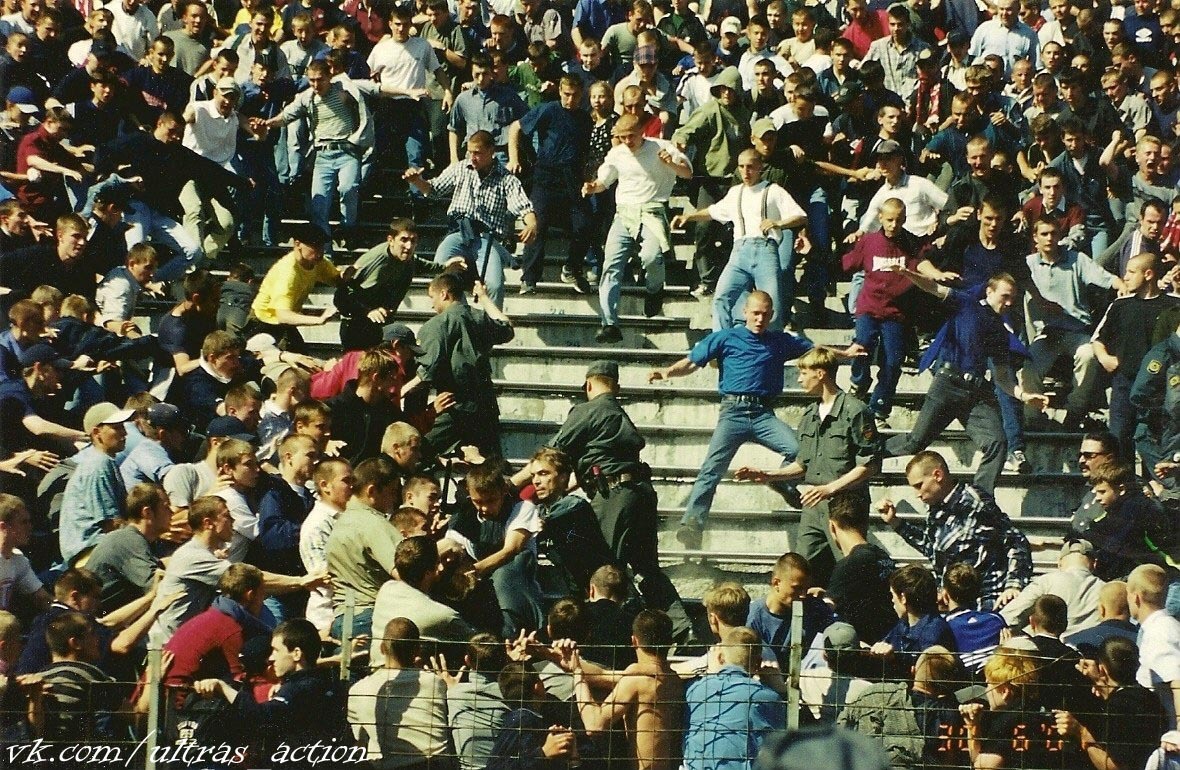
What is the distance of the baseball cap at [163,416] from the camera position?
1184cm

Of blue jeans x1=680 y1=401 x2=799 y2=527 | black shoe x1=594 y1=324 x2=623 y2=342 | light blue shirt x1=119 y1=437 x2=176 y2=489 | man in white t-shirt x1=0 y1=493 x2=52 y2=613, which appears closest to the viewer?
man in white t-shirt x1=0 y1=493 x2=52 y2=613

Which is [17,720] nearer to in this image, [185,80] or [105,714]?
[105,714]

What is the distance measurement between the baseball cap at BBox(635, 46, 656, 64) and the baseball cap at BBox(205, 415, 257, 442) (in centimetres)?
610

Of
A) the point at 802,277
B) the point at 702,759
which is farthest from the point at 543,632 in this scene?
the point at 802,277

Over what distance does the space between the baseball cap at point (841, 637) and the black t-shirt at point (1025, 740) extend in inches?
41.3

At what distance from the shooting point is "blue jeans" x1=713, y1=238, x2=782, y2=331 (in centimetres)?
1387

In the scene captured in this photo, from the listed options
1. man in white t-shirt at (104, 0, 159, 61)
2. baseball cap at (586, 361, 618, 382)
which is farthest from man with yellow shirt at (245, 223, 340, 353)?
man in white t-shirt at (104, 0, 159, 61)

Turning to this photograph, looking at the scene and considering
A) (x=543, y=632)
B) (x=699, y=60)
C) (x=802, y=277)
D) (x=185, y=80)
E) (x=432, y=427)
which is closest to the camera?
(x=543, y=632)

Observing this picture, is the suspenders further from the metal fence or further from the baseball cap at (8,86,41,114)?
the baseball cap at (8,86,41,114)

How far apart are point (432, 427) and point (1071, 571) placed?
13.6ft

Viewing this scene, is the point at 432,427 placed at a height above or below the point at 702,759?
above

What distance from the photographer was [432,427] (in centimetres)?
1271

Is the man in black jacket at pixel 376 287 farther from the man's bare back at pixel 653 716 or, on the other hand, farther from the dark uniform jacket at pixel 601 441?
the man's bare back at pixel 653 716

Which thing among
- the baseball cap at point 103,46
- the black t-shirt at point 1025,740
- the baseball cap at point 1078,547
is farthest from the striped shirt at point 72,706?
the baseball cap at point 103,46
